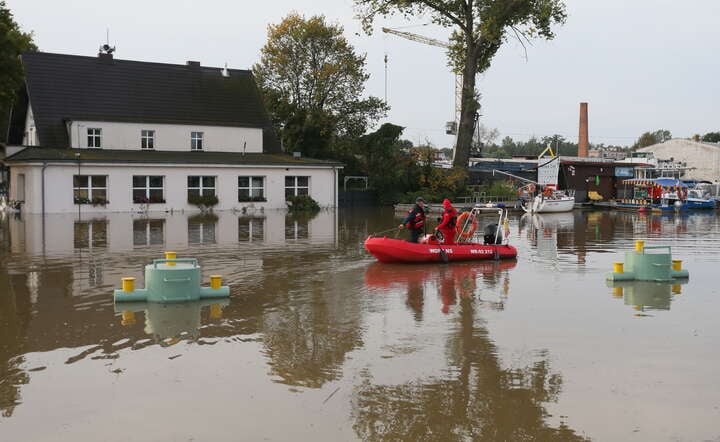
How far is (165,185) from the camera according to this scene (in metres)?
36.8

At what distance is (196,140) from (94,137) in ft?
18.6

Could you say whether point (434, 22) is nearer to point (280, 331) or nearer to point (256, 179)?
point (256, 179)

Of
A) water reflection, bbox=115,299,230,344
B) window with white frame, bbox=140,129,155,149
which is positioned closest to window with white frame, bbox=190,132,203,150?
window with white frame, bbox=140,129,155,149

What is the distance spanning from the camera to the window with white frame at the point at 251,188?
39.2 meters

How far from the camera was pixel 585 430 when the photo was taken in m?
6.73

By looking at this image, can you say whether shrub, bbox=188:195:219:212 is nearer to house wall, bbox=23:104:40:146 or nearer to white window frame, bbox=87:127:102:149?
white window frame, bbox=87:127:102:149

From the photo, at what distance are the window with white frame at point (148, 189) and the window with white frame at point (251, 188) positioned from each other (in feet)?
14.0

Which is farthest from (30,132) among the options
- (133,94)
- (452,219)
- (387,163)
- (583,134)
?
(583,134)

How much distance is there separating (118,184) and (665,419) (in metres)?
32.2

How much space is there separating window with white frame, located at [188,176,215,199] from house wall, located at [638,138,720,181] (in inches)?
2131

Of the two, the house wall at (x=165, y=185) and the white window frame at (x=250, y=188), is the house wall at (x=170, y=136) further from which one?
the house wall at (x=165, y=185)

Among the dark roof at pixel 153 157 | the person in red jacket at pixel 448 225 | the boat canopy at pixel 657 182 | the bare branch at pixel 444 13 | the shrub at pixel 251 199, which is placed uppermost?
the bare branch at pixel 444 13

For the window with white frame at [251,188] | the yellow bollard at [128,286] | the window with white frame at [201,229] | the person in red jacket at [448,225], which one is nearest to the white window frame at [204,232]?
the window with white frame at [201,229]

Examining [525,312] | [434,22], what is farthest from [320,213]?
[525,312]
